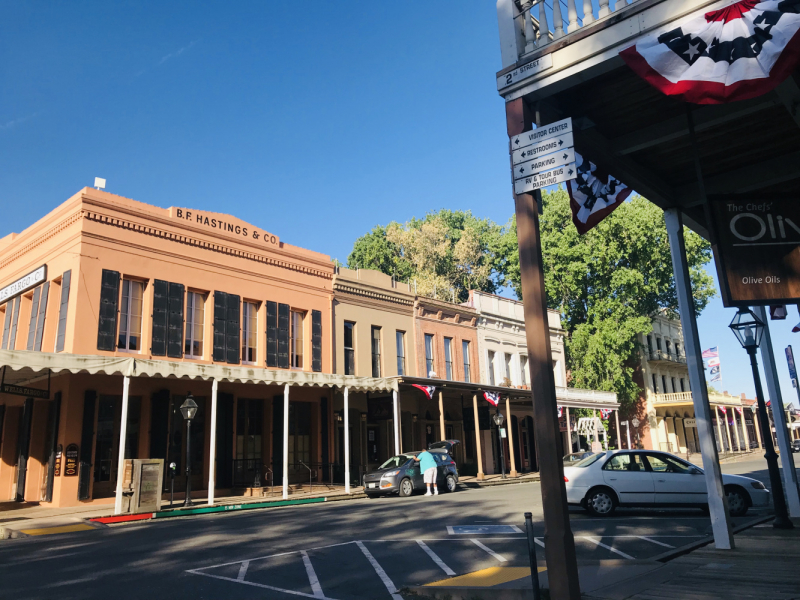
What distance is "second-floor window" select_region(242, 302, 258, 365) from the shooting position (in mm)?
22750

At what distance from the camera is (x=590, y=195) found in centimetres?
827

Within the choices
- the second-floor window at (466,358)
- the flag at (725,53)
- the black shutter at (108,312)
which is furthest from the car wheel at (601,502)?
the second-floor window at (466,358)

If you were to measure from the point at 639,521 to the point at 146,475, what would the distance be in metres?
11.6

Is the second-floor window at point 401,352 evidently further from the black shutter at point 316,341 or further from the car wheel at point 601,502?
the car wheel at point 601,502

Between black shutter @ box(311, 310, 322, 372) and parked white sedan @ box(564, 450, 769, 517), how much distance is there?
13.1 meters

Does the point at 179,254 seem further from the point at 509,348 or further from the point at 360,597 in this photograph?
the point at 509,348

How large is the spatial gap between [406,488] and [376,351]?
29.0 feet

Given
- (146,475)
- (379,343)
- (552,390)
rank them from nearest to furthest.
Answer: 1. (552,390)
2. (146,475)
3. (379,343)

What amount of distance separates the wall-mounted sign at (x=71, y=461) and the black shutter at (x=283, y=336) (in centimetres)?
759

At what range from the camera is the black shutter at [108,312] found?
18547 millimetres

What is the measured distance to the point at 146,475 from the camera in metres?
15.8

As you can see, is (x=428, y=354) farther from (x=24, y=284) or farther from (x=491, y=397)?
(x=24, y=284)

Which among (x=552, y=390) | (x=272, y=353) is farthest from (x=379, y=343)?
(x=552, y=390)

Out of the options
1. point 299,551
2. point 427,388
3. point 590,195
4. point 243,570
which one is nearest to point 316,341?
point 427,388
